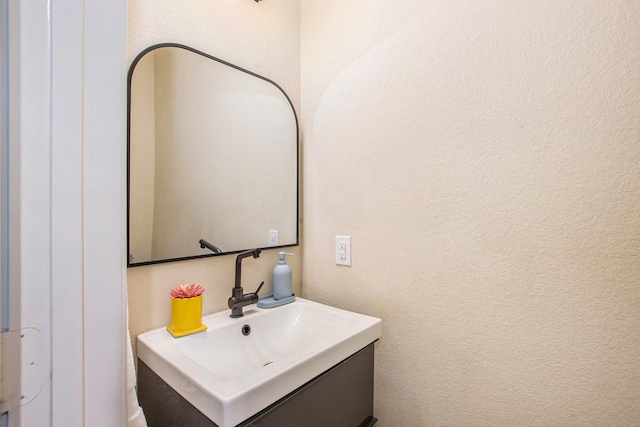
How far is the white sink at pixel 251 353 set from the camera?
616 millimetres

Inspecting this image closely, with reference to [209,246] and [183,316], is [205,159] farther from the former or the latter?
[183,316]

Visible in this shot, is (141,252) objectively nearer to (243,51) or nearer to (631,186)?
(243,51)

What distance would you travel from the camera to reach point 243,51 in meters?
1.17

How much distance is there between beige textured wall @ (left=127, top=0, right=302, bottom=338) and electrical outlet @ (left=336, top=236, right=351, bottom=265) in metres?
0.24

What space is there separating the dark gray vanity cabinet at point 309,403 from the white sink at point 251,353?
0.03m

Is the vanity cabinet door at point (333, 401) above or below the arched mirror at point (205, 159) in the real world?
below

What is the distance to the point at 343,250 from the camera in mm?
1208

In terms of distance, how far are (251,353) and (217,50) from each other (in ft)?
3.62

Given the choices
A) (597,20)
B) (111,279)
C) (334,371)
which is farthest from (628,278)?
(111,279)

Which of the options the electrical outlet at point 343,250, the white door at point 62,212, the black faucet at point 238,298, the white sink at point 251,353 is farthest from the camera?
the electrical outlet at point 343,250

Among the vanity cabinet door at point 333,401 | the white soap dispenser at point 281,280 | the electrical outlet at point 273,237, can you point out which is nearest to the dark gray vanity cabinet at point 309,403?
the vanity cabinet door at point 333,401

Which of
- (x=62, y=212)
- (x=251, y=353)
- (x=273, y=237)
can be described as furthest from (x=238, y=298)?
(x=62, y=212)

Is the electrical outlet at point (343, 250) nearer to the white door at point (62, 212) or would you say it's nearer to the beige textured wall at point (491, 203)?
the beige textured wall at point (491, 203)

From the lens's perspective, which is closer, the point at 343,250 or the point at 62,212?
the point at 62,212
